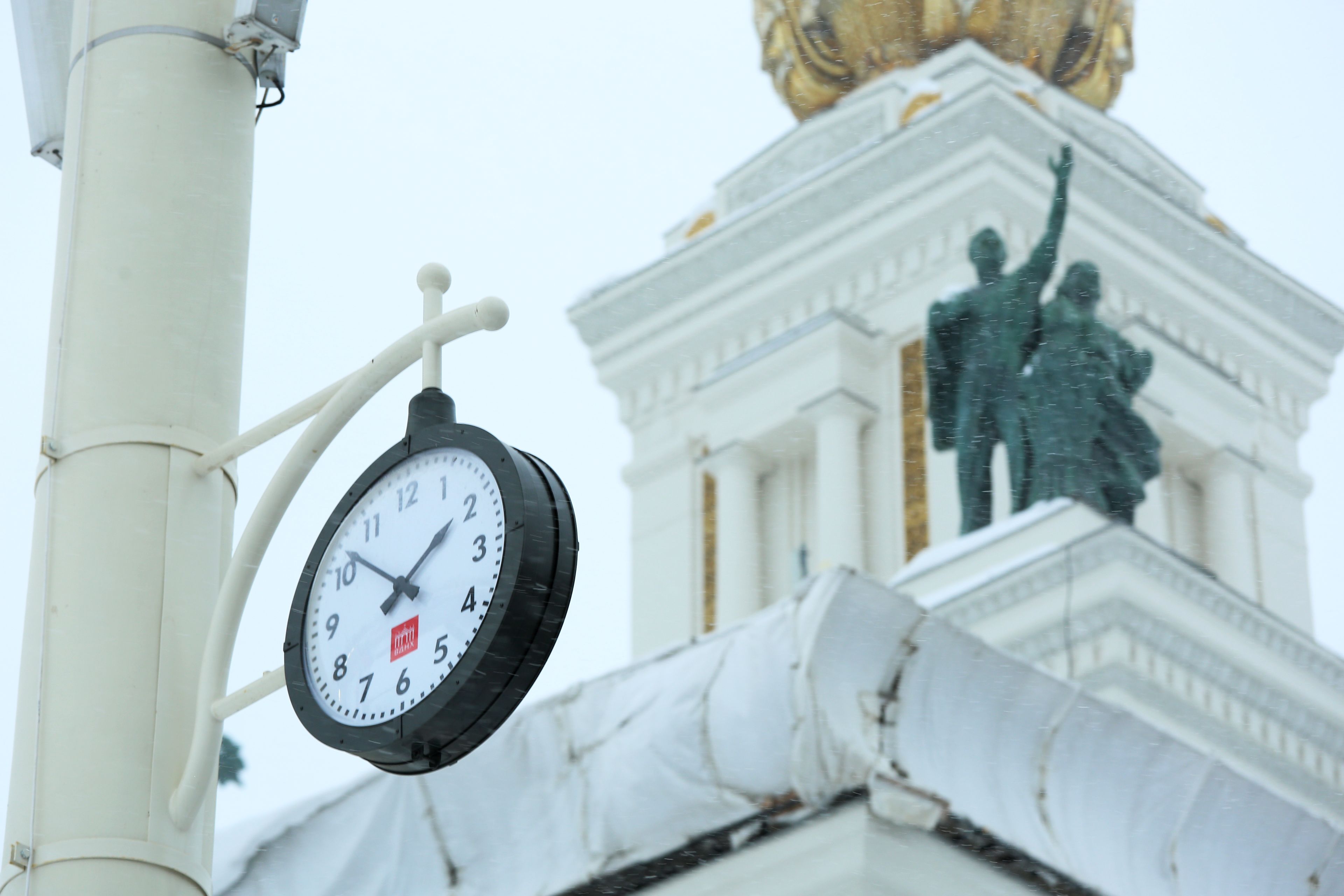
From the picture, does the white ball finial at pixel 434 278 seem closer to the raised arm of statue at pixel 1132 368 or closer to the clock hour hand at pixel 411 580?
the clock hour hand at pixel 411 580

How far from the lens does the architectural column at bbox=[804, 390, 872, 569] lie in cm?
2659

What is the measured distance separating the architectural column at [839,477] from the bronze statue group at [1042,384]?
139 inches

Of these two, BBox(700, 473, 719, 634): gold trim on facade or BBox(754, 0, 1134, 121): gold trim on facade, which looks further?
BBox(754, 0, 1134, 121): gold trim on facade

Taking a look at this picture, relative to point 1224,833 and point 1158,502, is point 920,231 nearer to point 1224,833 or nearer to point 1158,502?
point 1158,502

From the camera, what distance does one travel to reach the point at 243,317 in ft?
15.2

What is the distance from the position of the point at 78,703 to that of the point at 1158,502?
23.6 meters

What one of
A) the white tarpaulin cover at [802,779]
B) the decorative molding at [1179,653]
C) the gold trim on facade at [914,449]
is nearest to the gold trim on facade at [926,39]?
the gold trim on facade at [914,449]

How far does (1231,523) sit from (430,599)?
24433mm

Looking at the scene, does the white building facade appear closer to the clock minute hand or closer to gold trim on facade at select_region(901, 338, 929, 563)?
gold trim on facade at select_region(901, 338, 929, 563)

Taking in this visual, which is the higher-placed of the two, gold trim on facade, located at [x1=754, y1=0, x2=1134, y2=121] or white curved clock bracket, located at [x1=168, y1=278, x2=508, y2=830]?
gold trim on facade, located at [x1=754, y1=0, x2=1134, y2=121]

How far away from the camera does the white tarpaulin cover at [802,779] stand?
25.5 ft

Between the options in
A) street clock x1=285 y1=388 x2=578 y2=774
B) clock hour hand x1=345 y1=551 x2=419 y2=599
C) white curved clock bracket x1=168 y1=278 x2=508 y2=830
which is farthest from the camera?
white curved clock bracket x1=168 y1=278 x2=508 y2=830

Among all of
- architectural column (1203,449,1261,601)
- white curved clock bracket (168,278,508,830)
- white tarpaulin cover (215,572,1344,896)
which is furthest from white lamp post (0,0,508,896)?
architectural column (1203,449,1261,601)

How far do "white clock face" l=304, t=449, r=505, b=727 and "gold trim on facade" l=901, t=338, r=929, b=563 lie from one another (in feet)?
71.8
